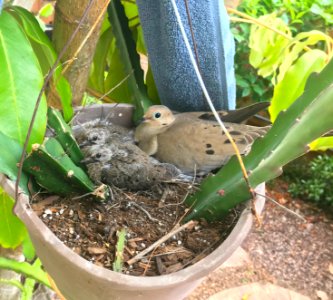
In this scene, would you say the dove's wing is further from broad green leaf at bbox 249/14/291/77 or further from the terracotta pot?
broad green leaf at bbox 249/14/291/77

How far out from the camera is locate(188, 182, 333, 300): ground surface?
1.65m

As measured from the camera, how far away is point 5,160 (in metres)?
0.50

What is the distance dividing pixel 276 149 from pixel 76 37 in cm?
32

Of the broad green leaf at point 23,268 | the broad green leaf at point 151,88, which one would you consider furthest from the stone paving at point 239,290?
the broad green leaf at point 151,88

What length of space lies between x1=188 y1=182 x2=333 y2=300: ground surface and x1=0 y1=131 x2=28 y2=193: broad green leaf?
3.94ft

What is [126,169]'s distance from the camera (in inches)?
23.4

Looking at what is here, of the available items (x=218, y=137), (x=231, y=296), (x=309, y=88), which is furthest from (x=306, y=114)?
(x=231, y=296)

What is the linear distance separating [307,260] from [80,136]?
1398mm

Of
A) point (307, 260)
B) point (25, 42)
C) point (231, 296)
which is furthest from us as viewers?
point (307, 260)

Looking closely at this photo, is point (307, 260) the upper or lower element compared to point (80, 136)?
lower

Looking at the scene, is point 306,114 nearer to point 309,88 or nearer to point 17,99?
point 309,88

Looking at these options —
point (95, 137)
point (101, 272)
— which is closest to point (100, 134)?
point (95, 137)

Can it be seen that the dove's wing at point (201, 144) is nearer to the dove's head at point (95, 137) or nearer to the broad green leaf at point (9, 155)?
the dove's head at point (95, 137)

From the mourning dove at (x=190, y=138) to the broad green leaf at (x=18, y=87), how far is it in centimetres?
16
